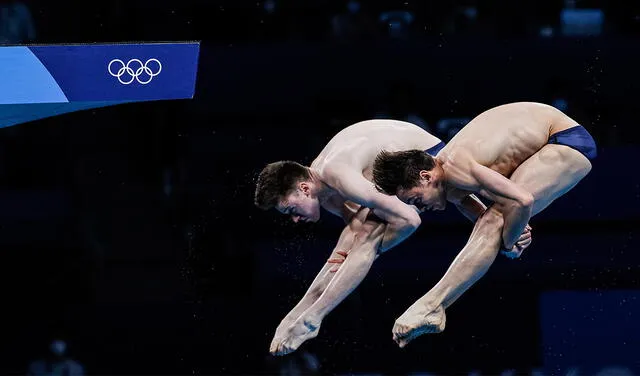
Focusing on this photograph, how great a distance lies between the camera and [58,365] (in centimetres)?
786

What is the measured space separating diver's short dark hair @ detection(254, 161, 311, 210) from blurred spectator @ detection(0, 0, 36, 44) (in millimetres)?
3102

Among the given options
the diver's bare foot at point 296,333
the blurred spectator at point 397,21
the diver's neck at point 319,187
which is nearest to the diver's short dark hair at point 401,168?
the diver's neck at point 319,187

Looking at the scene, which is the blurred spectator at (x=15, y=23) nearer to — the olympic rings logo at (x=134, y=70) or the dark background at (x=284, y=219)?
the dark background at (x=284, y=219)

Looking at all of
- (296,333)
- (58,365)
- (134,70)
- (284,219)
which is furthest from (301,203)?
(58,365)

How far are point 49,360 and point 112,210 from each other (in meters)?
1.17

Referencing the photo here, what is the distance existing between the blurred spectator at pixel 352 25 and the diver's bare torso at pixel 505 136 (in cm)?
264

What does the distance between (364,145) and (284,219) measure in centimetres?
227

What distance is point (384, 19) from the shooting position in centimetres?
785

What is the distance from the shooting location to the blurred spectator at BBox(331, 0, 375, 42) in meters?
7.83

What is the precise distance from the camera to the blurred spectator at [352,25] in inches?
308

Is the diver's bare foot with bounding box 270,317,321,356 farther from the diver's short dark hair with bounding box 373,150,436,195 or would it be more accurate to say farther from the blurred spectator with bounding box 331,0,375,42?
the blurred spectator with bounding box 331,0,375,42

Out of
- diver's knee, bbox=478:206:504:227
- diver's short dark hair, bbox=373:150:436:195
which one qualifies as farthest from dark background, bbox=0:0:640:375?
diver's short dark hair, bbox=373:150:436:195

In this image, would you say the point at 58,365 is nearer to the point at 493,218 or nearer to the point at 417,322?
the point at 417,322

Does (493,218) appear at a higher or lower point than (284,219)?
higher
